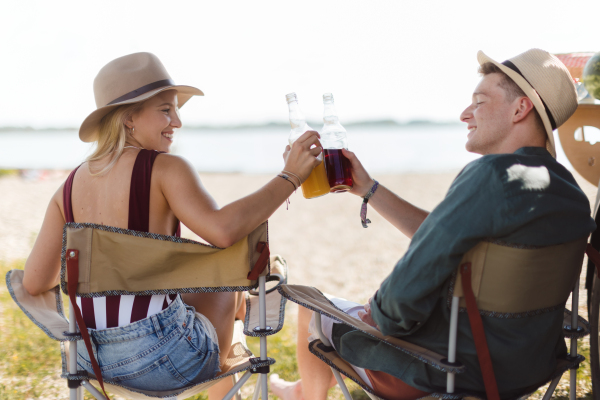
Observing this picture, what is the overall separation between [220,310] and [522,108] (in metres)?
1.27

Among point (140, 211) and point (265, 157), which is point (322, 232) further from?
point (265, 157)

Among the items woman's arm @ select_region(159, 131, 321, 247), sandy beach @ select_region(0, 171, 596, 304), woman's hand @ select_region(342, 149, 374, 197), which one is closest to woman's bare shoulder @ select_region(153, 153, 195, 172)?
woman's arm @ select_region(159, 131, 321, 247)

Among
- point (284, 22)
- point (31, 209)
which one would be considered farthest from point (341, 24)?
point (31, 209)

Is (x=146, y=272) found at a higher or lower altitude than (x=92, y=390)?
higher

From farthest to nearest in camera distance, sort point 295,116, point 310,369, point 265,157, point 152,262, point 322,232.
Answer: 1. point 265,157
2. point 322,232
3. point 310,369
4. point 295,116
5. point 152,262

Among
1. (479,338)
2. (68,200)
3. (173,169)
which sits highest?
(173,169)

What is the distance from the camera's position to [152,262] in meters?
1.49

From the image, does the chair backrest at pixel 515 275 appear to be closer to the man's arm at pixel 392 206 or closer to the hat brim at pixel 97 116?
the man's arm at pixel 392 206

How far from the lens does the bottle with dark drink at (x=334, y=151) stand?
1.87 meters

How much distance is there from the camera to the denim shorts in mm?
1559

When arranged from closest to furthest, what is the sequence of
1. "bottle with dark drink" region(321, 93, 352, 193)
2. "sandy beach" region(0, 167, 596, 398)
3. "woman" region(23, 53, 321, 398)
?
"woman" region(23, 53, 321, 398) → "bottle with dark drink" region(321, 93, 352, 193) → "sandy beach" region(0, 167, 596, 398)

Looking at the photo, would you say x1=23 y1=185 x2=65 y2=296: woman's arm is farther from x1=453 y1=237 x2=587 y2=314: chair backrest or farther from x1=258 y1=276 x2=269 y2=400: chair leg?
x1=453 y1=237 x2=587 y2=314: chair backrest

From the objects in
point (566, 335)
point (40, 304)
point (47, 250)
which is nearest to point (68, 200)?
point (47, 250)

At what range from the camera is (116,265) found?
1.48 m
